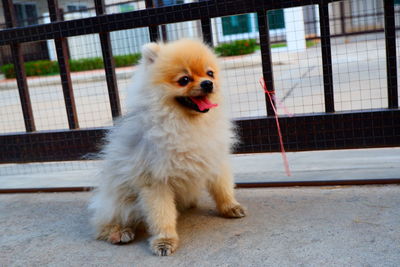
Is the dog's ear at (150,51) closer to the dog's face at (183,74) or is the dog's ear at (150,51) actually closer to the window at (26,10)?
the dog's face at (183,74)

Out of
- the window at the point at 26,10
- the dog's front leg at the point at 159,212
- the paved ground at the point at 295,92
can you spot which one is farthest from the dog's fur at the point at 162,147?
the window at the point at 26,10

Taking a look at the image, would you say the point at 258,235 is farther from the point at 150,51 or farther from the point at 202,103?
the point at 150,51

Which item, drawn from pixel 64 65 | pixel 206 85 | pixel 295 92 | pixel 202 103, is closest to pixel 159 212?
pixel 202 103

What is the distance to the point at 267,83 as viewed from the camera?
11.5ft

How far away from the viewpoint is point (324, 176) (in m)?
3.56

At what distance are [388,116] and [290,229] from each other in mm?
1265

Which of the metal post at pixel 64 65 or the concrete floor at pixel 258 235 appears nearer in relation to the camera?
the concrete floor at pixel 258 235

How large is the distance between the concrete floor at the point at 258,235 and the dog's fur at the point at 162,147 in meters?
0.17

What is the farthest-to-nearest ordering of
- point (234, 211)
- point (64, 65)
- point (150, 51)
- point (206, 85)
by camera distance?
point (64, 65) → point (234, 211) → point (150, 51) → point (206, 85)

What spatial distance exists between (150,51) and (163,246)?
3.77 feet

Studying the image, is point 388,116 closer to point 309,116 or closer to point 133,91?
point 309,116

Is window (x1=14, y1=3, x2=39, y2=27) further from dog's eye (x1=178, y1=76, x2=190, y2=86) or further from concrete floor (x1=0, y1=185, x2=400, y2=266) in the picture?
dog's eye (x1=178, y1=76, x2=190, y2=86)

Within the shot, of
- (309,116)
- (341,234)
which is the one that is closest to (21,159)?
(309,116)

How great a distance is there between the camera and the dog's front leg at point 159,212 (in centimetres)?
263
